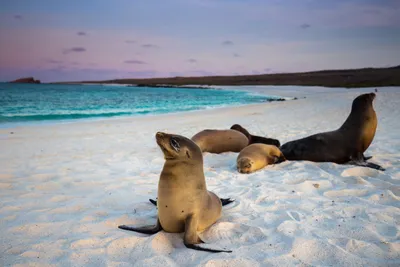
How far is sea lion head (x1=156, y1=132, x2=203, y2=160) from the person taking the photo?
3.03 metres

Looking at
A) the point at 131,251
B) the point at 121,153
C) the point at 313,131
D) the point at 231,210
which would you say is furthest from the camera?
the point at 313,131

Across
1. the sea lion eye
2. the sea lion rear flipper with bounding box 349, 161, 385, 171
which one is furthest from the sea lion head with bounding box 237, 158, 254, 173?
the sea lion eye

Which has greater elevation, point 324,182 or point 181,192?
point 181,192

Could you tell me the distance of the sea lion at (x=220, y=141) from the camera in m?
7.74

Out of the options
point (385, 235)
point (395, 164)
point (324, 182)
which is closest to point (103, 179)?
point (324, 182)

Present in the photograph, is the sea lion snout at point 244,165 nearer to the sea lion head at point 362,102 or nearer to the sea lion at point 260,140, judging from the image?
the sea lion at point 260,140

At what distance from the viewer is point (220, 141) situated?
7816 millimetres

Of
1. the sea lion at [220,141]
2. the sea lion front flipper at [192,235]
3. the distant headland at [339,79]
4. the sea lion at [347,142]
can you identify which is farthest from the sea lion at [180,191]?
the distant headland at [339,79]

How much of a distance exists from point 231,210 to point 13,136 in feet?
30.5

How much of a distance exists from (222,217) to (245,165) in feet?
7.06

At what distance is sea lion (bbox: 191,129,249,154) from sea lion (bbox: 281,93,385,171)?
156 centimetres

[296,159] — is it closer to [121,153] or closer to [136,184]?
[136,184]

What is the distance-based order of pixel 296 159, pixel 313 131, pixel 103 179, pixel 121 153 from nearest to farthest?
1. pixel 103 179
2. pixel 296 159
3. pixel 121 153
4. pixel 313 131

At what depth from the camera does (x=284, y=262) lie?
2.73 meters
